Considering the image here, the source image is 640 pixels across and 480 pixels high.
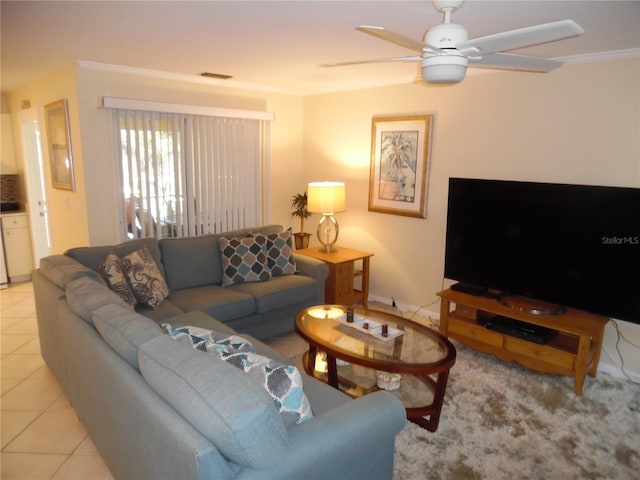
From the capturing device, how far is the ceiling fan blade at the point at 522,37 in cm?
153

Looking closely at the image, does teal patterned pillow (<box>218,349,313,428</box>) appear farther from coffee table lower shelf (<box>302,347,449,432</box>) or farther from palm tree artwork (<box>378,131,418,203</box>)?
palm tree artwork (<box>378,131,418,203</box>)

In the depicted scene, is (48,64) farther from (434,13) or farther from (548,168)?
(548,168)

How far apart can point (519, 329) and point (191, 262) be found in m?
2.81

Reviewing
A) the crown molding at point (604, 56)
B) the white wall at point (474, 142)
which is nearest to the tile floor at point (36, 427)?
the white wall at point (474, 142)

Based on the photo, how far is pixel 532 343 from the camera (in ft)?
11.0

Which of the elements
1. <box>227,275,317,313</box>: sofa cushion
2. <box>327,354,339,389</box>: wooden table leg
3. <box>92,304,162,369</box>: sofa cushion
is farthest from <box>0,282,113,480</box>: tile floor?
<box>227,275,317,313</box>: sofa cushion

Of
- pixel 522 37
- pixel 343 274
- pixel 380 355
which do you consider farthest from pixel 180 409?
pixel 343 274

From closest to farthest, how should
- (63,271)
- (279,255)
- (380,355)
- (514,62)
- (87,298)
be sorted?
(514,62), (87,298), (380,355), (63,271), (279,255)

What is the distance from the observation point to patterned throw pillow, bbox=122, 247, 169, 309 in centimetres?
334

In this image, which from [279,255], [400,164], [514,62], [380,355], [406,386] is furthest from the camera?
[400,164]

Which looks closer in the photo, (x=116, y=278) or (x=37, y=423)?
(x=37, y=423)

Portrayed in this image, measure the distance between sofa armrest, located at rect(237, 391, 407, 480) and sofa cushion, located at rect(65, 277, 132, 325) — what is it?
1.15m

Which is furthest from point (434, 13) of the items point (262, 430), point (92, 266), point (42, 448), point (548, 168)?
point (42, 448)

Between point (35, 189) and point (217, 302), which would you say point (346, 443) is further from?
point (35, 189)
